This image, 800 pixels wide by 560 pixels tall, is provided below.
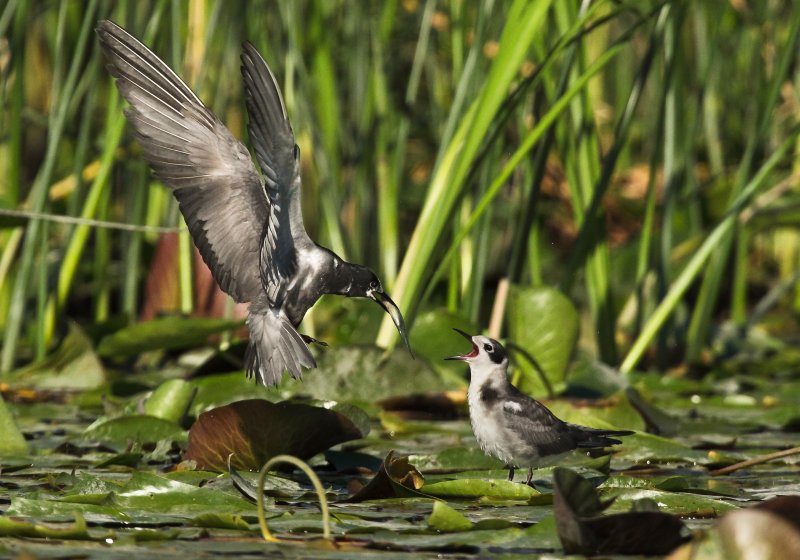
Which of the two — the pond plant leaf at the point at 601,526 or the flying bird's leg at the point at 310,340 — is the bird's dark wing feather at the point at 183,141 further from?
the pond plant leaf at the point at 601,526

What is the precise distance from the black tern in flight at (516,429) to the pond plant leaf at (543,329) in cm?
90

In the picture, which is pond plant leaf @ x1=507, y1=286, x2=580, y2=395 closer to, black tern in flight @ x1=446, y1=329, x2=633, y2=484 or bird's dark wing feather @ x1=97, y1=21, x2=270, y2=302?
black tern in flight @ x1=446, y1=329, x2=633, y2=484

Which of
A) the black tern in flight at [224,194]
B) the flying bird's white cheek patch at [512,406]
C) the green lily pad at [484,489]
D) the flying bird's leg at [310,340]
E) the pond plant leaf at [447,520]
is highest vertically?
the black tern in flight at [224,194]

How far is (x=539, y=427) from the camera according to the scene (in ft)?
9.87

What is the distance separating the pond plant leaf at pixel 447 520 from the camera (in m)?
2.25

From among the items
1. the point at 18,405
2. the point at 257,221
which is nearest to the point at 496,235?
the point at 18,405

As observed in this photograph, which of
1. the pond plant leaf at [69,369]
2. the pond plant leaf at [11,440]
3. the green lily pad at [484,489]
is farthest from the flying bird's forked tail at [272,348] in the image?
the pond plant leaf at [69,369]

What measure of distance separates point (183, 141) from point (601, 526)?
1.38 meters

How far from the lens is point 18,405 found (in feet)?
13.4

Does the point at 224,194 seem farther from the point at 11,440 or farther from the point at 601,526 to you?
the point at 601,526

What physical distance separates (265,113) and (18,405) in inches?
78.8

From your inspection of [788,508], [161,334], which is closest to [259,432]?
[788,508]

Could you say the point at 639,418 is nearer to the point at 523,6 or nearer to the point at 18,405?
the point at 523,6

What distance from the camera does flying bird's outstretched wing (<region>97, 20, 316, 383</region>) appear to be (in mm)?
2869
